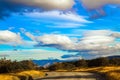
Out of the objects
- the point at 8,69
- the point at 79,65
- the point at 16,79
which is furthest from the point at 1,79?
the point at 79,65

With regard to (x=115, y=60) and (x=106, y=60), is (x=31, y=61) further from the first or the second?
(x=115, y=60)

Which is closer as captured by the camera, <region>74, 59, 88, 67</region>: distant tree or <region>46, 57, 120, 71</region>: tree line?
<region>46, 57, 120, 71</region>: tree line

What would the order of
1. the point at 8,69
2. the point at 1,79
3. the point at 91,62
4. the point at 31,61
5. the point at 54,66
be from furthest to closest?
1. the point at 91,62
2. the point at 54,66
3. the point at 31,61
4. the point at 8,69
5. the point at 1,79

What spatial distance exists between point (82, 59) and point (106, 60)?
52.2 ft

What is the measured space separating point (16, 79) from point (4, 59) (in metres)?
99.8

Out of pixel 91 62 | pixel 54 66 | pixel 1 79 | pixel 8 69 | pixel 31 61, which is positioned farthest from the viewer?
pixel 91 62

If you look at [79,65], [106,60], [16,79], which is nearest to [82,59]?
[79,65]

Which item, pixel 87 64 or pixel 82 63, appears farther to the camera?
pixel 82 63

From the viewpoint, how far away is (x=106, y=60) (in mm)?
172000

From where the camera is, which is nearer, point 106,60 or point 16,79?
point 16,79

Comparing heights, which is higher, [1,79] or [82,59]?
[82,59]

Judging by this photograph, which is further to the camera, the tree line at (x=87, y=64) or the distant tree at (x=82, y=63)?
the distant tree at (x=82, y=63)

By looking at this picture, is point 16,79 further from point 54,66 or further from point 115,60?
point 115,60

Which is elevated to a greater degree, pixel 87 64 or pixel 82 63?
pixel 82 63
